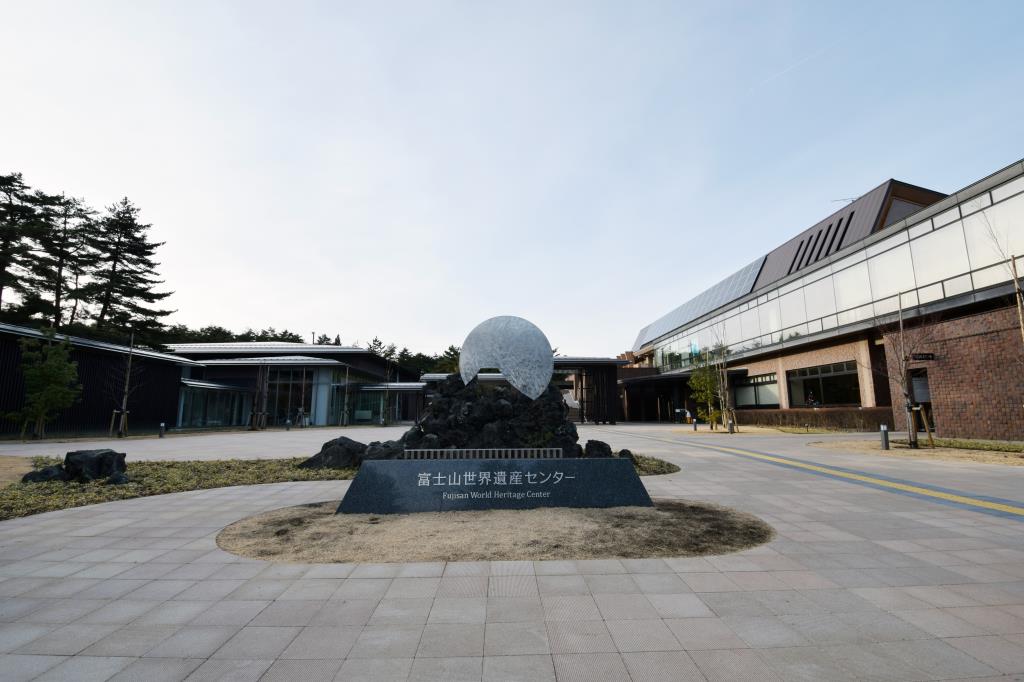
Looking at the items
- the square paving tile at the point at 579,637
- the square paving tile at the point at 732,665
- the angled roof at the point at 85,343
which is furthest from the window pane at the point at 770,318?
the angled roof at the point at 85,343

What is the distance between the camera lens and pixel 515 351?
10000 mm

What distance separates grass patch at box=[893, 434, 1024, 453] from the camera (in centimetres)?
1508

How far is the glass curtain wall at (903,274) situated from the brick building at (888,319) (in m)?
0.06

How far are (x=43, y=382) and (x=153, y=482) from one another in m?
16.1

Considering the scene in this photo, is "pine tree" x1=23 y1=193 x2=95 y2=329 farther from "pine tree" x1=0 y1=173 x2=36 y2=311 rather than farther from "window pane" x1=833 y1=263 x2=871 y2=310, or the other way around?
"window pane" x1=833 y1=263 x2=871 y2=310

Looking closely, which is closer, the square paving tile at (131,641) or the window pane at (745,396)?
the square paving tile at (131,641)

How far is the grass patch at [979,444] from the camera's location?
49.5 ft

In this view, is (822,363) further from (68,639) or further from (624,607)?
(68,639)

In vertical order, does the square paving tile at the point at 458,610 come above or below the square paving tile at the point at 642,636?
above

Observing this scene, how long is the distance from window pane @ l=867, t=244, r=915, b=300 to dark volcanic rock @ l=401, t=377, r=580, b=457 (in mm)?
21587

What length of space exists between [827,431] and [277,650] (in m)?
29.8

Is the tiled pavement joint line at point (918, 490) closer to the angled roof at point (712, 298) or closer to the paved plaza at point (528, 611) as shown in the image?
the paved plaza at point (528, 611)

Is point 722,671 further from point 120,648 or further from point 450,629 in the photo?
point 120,648

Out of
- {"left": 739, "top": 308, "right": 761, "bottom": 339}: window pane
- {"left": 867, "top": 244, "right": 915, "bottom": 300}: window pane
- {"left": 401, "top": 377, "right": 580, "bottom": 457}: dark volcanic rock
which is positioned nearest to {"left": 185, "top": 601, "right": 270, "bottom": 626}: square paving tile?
{"left": 401, "top": 377, "right": 580, "bottom": 457}: dark volcanic rock
